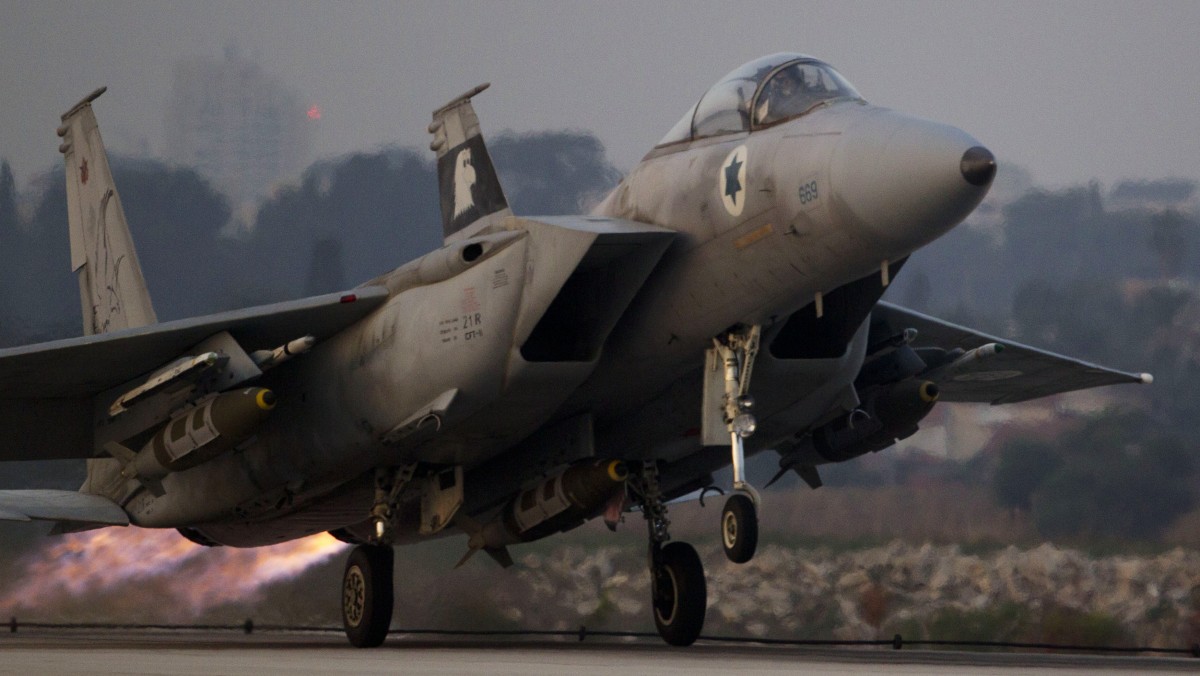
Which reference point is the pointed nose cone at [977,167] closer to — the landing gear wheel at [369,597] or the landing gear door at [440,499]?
the landing gear door at [440,499]

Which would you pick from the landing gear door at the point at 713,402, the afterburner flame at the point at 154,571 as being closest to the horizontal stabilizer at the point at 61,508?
the afterburner flame at the point at 154,571

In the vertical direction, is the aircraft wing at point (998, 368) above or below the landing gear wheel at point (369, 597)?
above

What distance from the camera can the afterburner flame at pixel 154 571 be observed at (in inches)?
593

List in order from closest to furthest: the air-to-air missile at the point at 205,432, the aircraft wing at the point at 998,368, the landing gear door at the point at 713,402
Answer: the landing gear door at the point at 713,402 < the air-to-air missile at the point at 205,432 < the aircraft wing at the point at 998,368

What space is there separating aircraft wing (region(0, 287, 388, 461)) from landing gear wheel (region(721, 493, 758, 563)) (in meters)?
3.21

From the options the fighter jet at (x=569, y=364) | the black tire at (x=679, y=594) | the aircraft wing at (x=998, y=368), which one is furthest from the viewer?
the aircraft wing at (x=998, y=368)

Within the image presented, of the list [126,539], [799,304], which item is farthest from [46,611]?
[799,304]

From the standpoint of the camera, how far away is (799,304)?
31.1ft

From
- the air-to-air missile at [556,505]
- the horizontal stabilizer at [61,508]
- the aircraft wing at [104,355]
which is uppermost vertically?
the aircraft wing at [104,355]

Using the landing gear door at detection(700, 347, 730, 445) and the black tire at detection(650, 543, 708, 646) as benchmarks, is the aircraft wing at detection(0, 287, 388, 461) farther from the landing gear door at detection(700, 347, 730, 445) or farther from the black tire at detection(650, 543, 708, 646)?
the black tire at detection(650, 543, 708, 646)

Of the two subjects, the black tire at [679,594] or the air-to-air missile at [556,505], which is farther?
the black tire at [679,594]

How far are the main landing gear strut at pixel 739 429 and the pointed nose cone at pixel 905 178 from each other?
132cm

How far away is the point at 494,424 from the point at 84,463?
23.6 ft

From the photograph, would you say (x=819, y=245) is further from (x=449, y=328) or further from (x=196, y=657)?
(x=196, y=657)
